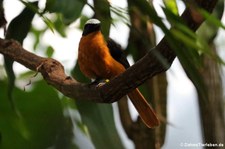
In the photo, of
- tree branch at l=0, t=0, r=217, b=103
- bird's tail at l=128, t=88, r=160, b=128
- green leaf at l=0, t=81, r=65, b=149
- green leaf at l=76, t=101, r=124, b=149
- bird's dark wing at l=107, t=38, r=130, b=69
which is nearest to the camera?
tree branch at l=0, t=0, r=217, b=103

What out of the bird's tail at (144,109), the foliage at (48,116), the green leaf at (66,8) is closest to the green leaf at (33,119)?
the foliage at (48,116)

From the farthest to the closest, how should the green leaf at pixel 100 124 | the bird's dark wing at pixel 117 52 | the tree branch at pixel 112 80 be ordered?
1. the bird's dark wing at pixel 117 52
2. the green leaf at pixel 100 124
3. the tree branch at pixel 112 80

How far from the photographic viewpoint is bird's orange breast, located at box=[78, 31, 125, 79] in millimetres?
1616

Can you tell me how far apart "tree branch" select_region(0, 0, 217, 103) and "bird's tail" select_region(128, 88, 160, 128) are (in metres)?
0.39

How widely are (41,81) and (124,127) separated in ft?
1.68

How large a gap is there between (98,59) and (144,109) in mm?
224

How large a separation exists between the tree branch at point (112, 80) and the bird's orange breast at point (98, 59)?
0.34m

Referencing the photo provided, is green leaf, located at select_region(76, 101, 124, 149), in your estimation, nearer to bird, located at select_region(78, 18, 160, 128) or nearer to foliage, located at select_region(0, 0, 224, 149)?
foliage, located at select_region(0, 0, 224, 149)

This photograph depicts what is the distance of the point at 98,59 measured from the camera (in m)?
1.64

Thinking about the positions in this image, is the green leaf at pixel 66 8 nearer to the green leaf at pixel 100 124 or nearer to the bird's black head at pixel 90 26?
the green leaf at pixel 100 124

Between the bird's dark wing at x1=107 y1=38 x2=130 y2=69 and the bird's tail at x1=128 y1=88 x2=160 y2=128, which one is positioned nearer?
the bird's tail at x1=128 y1=88 x2=160 y2=128

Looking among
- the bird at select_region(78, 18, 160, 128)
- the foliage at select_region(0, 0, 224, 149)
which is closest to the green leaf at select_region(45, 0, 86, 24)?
the foliage at select_region(0, 0, 224, 149)

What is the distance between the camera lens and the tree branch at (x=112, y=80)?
0.68 metres

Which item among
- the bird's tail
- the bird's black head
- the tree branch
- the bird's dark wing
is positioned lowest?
the bird's tail
